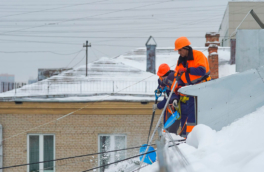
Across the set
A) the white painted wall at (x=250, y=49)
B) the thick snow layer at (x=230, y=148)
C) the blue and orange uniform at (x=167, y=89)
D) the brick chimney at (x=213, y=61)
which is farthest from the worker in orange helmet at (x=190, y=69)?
the brick chimney at (x=213, y=61)

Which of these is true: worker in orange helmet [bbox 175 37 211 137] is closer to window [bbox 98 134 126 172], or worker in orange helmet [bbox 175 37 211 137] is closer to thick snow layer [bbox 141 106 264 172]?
thick snow layer [bbox 141 106 264 172]

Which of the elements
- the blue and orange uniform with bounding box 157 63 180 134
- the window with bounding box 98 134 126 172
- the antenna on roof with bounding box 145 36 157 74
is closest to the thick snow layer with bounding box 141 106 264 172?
the blue and orange uniform with bounding box 157 63 180 134

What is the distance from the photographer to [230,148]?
2.98 meters

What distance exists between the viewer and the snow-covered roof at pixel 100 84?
11938 mm

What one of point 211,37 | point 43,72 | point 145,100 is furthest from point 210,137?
point 43,72

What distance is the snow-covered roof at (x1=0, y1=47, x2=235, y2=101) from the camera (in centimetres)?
1194

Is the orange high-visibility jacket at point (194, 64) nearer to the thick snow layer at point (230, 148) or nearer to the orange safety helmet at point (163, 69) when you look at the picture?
the orange safety helmet at point (163, 69)

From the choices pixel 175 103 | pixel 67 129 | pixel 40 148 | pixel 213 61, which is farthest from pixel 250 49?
pixel 40 148

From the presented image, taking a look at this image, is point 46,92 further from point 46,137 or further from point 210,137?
point 210,137

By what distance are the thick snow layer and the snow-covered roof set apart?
7.43 m

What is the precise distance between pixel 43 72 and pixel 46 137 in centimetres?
1658

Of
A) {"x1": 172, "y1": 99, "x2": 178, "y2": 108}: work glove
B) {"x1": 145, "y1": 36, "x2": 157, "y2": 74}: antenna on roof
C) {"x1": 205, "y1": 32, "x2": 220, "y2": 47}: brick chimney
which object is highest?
{"x1": 205, "y1": 32, "x2": 220, "y2": 47}: brick chimney

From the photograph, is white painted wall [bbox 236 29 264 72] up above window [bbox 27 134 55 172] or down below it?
above

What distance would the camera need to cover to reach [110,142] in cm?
1206
